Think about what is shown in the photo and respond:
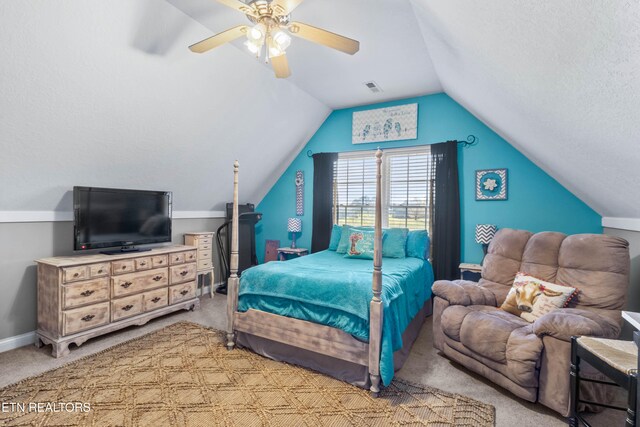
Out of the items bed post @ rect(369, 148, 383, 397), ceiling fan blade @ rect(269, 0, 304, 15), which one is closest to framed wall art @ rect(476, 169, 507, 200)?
bed post @ rect(369, 148, 383, 397)

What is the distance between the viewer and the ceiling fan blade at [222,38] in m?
2.08

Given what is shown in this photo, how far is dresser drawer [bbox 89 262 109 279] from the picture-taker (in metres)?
2.87

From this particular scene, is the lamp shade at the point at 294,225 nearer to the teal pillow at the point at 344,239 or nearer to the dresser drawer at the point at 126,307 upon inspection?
the teal pillow at the point at 344,239

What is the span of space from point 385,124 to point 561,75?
3.02 meters

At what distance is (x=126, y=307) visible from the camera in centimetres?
314

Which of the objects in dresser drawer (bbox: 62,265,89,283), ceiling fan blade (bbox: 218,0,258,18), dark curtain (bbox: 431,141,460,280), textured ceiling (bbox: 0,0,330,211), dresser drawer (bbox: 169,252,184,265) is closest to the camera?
ceiling fan blade (bbox: 218,0,258,18)

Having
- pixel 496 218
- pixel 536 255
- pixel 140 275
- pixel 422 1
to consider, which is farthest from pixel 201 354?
pixel 496 218

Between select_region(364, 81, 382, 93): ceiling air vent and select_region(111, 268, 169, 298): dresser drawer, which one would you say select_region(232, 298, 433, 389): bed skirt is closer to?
select_region(111, 268, 169, 298): dresser drawer

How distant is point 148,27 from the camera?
246 centimetres

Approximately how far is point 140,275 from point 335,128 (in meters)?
3.36

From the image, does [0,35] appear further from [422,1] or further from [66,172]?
[422,1]

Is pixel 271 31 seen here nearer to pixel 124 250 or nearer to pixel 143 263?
A: pixel 143 263

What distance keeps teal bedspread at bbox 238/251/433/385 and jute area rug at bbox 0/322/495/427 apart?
276mm

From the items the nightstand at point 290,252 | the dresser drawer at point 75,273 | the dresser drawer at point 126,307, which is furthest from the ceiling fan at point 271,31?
the nightstand at point 290,252
